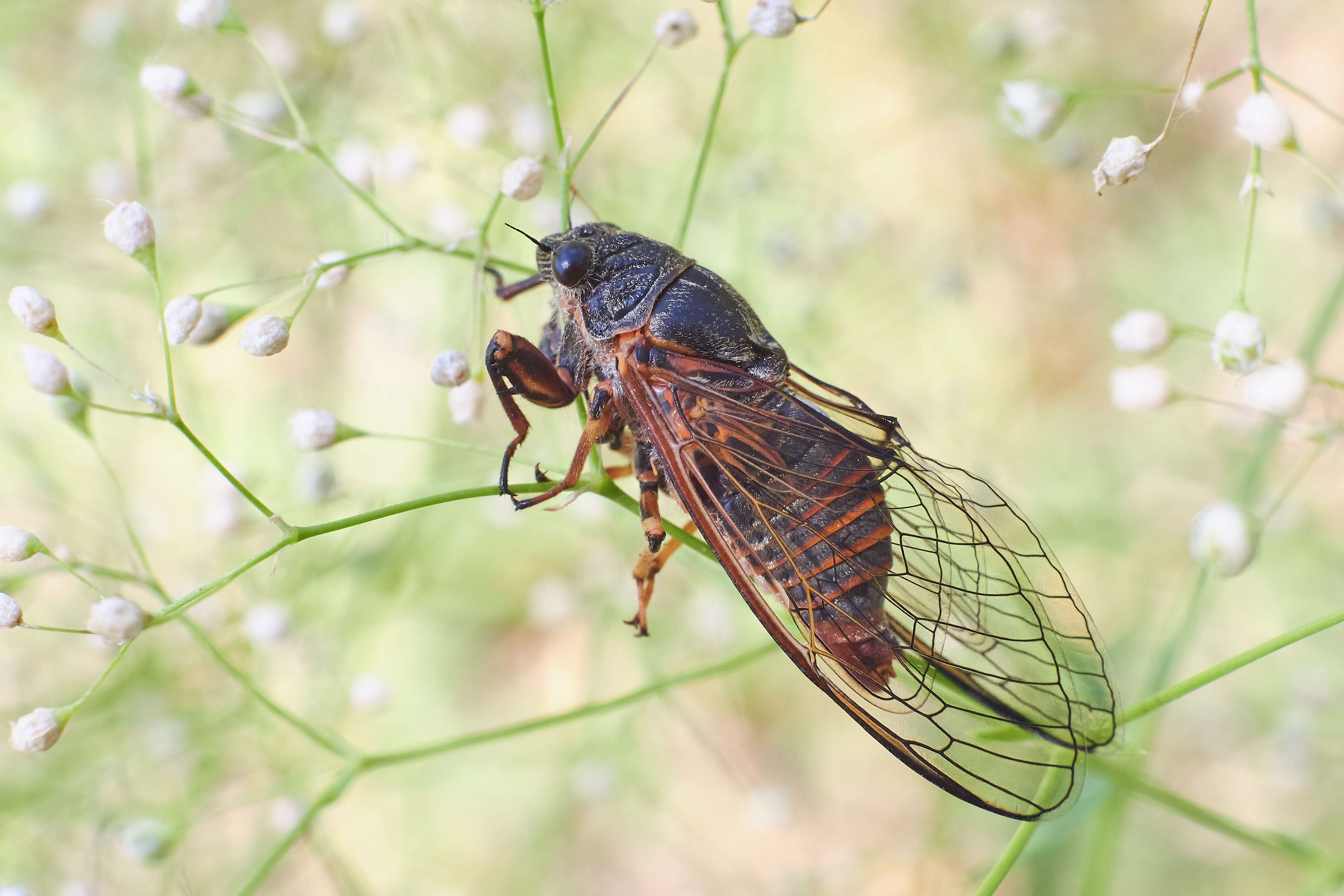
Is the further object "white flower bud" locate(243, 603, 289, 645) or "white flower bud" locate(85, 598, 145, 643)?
"white flower bud" locate(243, 603, 289, 645)

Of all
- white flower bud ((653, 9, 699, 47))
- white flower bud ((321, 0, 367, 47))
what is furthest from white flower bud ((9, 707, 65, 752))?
white flower bud ((321, 0, 367, 47))

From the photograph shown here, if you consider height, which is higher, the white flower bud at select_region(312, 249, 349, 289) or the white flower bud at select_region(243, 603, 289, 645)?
the white flower bud at select_region(312, 249, 349, 289)

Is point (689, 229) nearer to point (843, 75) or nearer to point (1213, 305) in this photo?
point (843, 75)

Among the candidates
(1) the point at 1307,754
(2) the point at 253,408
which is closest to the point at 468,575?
(2) the point at 253,408

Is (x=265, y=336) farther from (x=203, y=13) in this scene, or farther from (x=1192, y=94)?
(x=1192, y=94)

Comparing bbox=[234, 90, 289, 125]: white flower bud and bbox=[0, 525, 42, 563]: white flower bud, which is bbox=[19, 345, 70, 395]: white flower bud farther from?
bbox=[234, 90, 289, 125]: white flower bud

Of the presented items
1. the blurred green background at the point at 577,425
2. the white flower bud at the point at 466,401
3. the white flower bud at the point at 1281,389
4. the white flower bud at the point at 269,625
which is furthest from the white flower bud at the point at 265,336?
the white flower bud at the point at 1281,389

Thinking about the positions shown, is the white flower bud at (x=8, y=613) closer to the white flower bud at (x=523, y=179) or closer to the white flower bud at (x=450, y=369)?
the white flower bud at (x=450, y=369)
